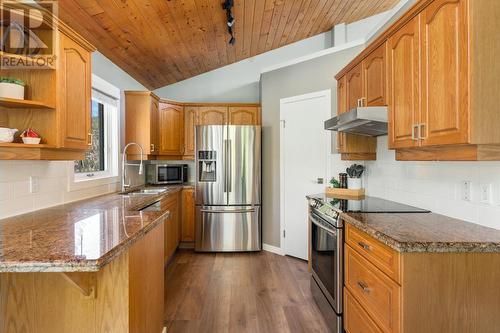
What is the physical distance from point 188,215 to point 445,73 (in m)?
3.61

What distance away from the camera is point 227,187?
404 cm

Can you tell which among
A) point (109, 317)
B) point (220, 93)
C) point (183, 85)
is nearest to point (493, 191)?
point (109, 317)

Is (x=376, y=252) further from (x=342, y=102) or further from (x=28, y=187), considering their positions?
(x=28, y=187)

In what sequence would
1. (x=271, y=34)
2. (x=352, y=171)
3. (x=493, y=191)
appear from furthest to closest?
1. (x=271, y=34)
2. (x=352, y=171)
3. (x=493, y=191)

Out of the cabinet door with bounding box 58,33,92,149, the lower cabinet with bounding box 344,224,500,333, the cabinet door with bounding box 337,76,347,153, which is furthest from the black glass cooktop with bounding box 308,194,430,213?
the cabinet door with bounding box 58,33,92,149

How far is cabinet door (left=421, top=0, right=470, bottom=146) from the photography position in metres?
1.32

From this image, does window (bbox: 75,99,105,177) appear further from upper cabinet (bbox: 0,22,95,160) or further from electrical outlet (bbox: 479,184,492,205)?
electrical outlet (bbox: 479,184,492,205)

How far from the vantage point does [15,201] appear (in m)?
1.84

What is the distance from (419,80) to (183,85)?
161 inches

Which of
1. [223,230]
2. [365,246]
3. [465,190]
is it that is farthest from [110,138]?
[465,190]

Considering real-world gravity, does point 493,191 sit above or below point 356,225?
above

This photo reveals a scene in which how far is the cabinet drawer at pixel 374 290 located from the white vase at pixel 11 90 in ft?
7.44

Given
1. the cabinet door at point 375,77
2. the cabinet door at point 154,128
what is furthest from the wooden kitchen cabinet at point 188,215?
the cabinet door at point 375,77

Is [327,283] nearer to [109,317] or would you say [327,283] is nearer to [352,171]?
[352,171]
